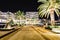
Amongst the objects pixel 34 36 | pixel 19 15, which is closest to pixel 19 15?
pixel 19 15

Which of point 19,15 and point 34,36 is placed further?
point 19,15

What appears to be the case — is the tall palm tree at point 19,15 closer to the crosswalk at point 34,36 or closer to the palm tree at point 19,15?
the palm tree at point 19,15

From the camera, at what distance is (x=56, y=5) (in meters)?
47.8

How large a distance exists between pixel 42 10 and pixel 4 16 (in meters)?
78.7

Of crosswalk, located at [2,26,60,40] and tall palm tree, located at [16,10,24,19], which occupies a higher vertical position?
tall palm tree, located at [16,10,24,19]

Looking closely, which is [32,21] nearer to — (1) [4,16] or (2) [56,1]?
(1) [4,16]

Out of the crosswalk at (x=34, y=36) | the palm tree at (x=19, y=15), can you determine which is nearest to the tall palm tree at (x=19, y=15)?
the palm tree at (x=19, y=15)

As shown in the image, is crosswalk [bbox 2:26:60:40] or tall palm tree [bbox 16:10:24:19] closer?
crosswalk [bbox 2:26:60:40]

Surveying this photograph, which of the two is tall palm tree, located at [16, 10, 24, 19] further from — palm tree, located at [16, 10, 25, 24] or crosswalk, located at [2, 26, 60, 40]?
crosswalk, located at [2, 26, 60, 40]

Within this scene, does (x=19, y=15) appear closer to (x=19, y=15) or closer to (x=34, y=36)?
(x=19, y=15)

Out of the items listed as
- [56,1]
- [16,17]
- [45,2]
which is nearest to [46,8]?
[45,2]

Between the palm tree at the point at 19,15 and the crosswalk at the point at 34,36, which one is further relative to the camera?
the palm tree at the point at 19,15

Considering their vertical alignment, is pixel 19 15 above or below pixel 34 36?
above

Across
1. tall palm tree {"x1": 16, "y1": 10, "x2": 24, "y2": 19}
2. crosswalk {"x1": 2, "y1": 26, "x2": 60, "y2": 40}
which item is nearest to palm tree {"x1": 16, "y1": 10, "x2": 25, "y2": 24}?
tall palm tree {"x1": 16, "y1": 10, "x2": 24, "y2": 19}
